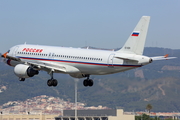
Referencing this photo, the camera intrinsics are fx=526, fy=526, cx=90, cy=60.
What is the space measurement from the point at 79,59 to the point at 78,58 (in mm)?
239

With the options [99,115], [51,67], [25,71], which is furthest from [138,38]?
[99,115]

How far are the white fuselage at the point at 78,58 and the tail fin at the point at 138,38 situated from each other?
5.88ft

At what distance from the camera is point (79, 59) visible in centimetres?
7500

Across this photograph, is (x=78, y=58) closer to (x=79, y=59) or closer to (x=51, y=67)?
(x=79, y=59)

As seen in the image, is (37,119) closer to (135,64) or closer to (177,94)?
(177,94)

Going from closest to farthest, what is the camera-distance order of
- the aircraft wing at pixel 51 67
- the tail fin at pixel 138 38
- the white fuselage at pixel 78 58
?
the tail fin at pixel 138 38 → the white fuselage at pixel 78 58 → the aircraft wing at pixel 51 67

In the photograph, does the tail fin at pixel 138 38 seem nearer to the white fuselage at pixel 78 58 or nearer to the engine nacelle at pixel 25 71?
the white fuselage at pixel 78 58

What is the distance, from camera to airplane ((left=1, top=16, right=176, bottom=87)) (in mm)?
71500

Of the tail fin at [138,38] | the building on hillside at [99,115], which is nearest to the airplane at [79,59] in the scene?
the tail fin at [138,38]

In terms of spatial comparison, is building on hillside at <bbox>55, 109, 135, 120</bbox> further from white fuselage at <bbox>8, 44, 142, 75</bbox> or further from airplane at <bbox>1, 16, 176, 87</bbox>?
white fuselage at <bbox>8, 44, 142, 75</bbox>

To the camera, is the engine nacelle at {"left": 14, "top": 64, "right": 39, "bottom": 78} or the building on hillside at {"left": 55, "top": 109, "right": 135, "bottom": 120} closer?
the engine nacelle at {"left": 14, "top": 64, "right": 39, "bottom": 78}

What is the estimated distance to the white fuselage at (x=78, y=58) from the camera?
236 ft

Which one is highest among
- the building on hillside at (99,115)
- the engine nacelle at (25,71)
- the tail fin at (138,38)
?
the building on hillside at (99,115)

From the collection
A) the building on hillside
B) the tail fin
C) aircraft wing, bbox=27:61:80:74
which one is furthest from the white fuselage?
the building on hillside
